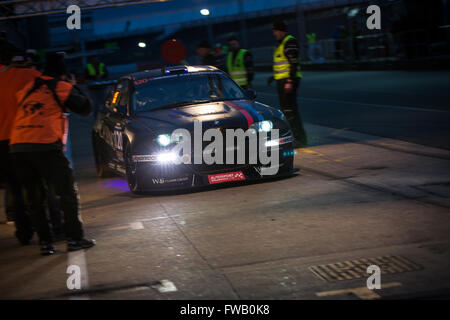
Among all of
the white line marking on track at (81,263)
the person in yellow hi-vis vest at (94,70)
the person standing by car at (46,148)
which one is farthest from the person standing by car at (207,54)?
the white line marking on track at (81,263)

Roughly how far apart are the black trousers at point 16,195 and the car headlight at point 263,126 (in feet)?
9.83

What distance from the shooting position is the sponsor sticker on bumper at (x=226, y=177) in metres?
8.68

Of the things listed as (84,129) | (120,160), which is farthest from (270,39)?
(120,160)

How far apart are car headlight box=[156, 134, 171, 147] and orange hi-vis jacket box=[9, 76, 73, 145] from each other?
227cm

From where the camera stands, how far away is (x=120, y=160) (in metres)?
9.49

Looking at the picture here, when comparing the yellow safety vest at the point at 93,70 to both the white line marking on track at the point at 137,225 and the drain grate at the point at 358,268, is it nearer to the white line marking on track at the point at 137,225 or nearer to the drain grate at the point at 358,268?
the white line marking on track at the point at 137,225

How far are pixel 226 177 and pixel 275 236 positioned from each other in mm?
2452

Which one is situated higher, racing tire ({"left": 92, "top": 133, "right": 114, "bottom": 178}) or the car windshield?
the car windshield

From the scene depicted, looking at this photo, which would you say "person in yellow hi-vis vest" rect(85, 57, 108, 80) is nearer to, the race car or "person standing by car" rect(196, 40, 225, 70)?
"person standing by car" rect(196, 40, 225, 70)

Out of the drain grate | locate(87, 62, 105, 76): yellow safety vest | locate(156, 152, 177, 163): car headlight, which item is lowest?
the drain grate

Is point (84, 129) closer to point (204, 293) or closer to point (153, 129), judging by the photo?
point (153, 129)

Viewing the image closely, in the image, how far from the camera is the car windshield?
9695mm

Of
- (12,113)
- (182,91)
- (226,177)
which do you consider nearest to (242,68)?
(182,91)

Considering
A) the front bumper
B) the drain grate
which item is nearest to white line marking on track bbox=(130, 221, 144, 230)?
the front bumper
